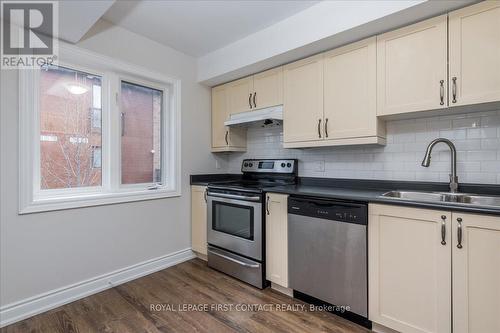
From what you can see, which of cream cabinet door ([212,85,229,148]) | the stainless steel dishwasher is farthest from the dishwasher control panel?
cream cabinet door ([212,85,229,148])

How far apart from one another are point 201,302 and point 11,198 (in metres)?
1.62

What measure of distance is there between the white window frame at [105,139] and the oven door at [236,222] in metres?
0.55

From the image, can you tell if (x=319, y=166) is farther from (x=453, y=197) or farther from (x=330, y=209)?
(x=453, y=197)

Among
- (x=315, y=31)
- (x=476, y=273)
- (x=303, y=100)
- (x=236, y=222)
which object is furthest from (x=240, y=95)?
(x=476, y=273)

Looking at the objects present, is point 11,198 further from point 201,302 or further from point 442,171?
point 442,171

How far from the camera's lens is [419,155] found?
2.04 meters

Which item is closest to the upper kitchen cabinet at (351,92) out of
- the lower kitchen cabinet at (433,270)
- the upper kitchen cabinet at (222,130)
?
the lower kitchen cabinet at (433,270)

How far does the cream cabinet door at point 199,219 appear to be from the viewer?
290 centimetres

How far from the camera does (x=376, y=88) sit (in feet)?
6.38

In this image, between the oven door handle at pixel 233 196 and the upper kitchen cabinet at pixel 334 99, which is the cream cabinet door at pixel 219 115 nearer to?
the oven door handle at pixel 233 196

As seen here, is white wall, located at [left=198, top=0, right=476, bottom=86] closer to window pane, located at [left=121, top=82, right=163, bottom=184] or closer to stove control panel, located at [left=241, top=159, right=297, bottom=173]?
window pane, located at [left=121, top=82, right=163, bottom=184]

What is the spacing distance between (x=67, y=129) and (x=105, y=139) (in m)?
0.31

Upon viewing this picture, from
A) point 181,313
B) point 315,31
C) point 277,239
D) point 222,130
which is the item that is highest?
point 315,31

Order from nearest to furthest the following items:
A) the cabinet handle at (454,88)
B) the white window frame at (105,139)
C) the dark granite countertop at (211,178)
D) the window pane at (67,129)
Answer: the cabinet handle at (454,88), the white window frame at (105,139), the window pane at (67,129), the dark granite countertop at (211,178)
